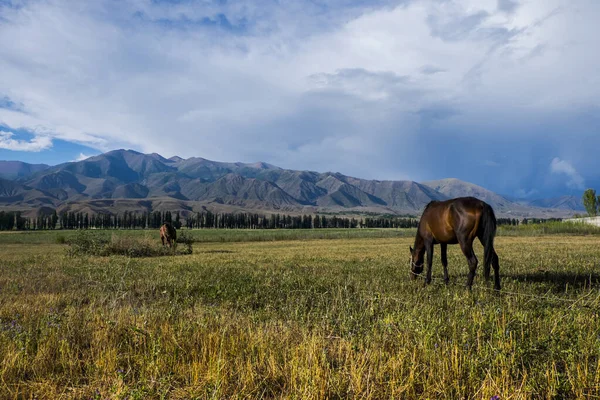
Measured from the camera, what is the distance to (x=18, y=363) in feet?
14.2

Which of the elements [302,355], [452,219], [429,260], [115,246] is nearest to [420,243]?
[429,260]

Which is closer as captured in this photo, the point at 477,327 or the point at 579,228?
the point at 477,327

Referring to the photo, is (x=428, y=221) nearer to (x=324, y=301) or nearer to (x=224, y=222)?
(x=324, y=301)

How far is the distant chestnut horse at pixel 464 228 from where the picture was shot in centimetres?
1012

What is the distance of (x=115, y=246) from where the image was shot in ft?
87.9

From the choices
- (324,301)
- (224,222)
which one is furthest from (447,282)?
(224,222)

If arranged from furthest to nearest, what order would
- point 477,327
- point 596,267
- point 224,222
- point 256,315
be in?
point 224,222
point 596,267
point 256,315
point 477,327

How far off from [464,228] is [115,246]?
2457 centimetres

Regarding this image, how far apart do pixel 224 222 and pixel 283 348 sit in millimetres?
176530

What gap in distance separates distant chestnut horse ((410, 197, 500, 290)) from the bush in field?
813 inches

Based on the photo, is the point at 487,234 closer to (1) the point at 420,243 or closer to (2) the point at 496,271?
(2) the point at 496,271

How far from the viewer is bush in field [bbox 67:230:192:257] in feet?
83.8

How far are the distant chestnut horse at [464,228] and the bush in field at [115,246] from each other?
67.7 feet

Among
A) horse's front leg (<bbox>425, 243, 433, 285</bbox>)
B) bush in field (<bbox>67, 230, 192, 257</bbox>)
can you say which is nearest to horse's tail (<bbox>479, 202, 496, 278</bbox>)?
horse's front leg (<bbox>425, 243, 433, 285</bbox>)
